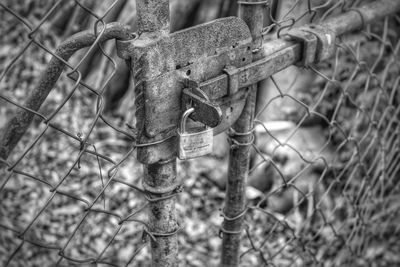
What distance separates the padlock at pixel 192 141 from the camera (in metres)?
0.87

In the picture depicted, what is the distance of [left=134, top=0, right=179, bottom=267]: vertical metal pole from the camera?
82 centimetres

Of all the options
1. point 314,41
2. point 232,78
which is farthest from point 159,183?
point 314,41

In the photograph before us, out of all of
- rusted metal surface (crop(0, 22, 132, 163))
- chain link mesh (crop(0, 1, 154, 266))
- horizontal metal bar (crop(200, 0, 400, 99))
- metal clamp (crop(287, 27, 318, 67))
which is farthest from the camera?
chain link mesh (crop(0, 1, 154, 266))

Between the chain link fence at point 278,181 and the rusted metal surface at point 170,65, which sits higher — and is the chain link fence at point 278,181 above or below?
above

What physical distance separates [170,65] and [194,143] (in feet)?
0.54

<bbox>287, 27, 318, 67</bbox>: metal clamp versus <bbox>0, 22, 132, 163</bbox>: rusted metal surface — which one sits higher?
<bbox>287, 27, 318, 67</bbox>: metal clamp

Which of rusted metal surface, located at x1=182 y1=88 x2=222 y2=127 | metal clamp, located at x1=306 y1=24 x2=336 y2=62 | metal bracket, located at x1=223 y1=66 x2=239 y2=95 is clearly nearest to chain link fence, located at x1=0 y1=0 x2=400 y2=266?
metal clamp, located at x1=306 y1=24 x2=336 y2=62

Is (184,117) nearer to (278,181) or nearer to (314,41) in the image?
(314,41)

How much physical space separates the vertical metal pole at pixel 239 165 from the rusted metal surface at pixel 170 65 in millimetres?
58

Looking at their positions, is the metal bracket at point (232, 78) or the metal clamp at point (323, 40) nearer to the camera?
the metal bracket at point (232, 78)

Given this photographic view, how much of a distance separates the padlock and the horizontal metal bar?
90 mm

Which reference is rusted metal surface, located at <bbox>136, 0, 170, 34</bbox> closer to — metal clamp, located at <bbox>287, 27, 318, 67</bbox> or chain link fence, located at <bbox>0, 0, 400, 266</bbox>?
metal clamp, located at <bbox>287, 27, 318, 67</bbox>

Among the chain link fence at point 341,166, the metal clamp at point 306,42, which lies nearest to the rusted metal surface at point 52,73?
the metal clamp at point 306,42

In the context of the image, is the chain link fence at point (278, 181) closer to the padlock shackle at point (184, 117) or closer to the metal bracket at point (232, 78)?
the metal bracket at point (232, 78)
